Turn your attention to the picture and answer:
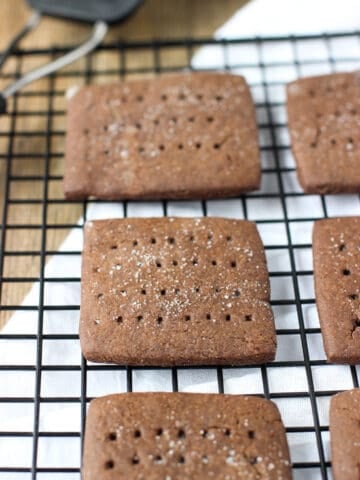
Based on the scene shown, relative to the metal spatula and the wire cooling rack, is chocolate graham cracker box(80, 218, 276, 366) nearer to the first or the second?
the wire cooling rack

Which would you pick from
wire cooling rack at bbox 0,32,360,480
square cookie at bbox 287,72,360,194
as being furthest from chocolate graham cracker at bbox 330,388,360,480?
square cookie at bbox 287,72,360,194

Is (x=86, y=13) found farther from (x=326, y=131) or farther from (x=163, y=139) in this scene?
(x=326, y=131)

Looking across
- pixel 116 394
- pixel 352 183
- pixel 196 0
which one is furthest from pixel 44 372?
pixel 196 0

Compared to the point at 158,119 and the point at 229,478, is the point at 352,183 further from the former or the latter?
the point at 229,478

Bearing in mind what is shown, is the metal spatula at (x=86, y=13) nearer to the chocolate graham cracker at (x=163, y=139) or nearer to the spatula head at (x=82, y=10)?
the spatula head at (x=82, y=10)

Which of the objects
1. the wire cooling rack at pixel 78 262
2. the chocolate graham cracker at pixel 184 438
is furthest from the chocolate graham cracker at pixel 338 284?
the chocolate graham cracker at pixel 184 438

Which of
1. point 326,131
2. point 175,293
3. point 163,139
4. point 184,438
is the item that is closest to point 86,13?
point 163,139

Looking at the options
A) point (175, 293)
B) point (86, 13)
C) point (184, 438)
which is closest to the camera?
point (184, 438)
